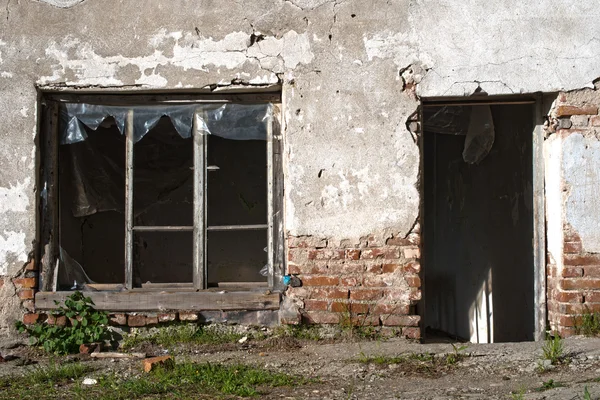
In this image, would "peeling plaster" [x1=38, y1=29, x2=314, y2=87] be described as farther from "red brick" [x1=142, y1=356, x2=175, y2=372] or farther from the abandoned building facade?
"red brick" [x1=142, y1=356, x2=175, y2=372]

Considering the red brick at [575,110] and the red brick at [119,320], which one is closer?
the red brick at [575,110]

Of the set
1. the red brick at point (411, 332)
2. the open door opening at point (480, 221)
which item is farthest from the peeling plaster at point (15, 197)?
the open door opening at point (480, 221)

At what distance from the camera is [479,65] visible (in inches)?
186

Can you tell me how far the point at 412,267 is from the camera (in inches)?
186

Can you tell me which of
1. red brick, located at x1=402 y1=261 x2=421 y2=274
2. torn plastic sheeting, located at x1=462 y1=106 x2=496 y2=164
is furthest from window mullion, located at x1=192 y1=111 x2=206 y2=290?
torn plastic sheeting, located at x1=462 y1=106 x2=496 y2=164

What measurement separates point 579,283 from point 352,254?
1.47 meters

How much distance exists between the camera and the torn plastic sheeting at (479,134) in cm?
564

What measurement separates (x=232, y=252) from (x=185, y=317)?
312cm

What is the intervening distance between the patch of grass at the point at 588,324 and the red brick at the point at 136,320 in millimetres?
2824

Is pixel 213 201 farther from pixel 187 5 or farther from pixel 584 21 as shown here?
pixel 584 21

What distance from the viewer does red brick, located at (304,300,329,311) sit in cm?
476

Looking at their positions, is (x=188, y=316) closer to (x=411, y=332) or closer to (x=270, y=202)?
(x=270, y=202)

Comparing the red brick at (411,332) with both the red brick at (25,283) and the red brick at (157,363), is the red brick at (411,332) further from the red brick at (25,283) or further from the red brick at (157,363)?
the red brick at (25,283)

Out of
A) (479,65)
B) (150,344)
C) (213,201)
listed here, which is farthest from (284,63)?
(213,201)
